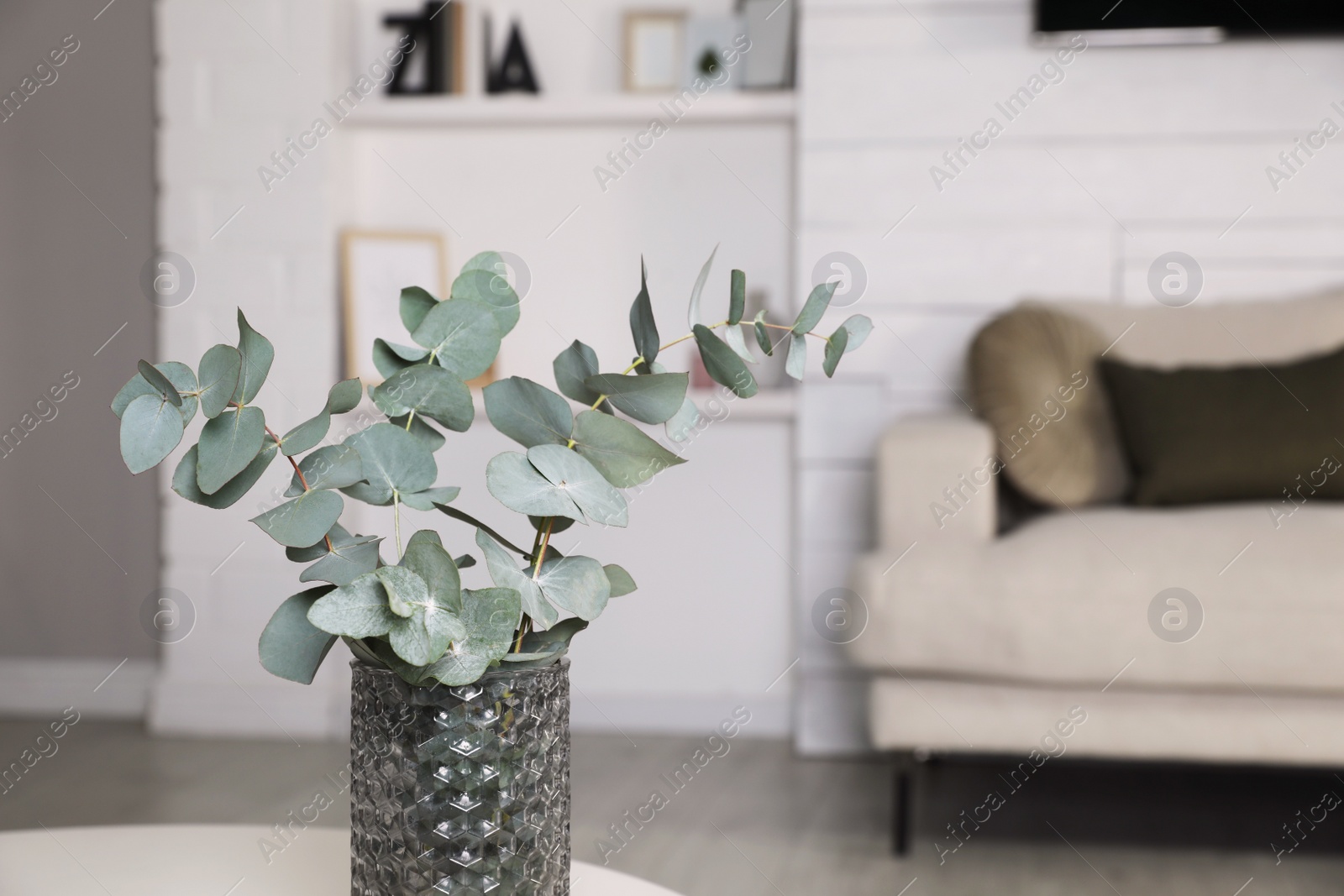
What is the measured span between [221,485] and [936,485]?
1519 millimetres

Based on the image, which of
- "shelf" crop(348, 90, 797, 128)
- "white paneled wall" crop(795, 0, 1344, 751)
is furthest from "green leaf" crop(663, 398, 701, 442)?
"shelf" crop(348, 90, 797, 128)

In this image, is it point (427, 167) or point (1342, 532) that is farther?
point (427, 167)

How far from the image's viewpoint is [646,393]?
21.5 inches

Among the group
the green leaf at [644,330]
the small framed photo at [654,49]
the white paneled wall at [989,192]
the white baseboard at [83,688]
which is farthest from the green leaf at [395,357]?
the white baseboard at [83,688]

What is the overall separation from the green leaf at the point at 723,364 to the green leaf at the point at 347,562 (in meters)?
0.18

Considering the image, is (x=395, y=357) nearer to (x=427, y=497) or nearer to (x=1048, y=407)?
(x=427, y=497)

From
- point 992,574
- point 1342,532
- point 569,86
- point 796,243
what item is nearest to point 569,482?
point 992,574

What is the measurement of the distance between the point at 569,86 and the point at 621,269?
46cm

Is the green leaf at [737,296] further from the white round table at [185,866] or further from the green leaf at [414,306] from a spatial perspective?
the white round table at [185,866]

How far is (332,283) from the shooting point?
2568 millimetres

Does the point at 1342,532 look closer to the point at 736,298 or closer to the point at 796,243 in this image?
the point at 796,243

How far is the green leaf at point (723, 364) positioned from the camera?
54cm

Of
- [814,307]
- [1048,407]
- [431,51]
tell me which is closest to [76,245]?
[431,51]

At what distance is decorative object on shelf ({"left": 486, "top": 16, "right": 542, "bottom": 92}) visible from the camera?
8.56 feet
